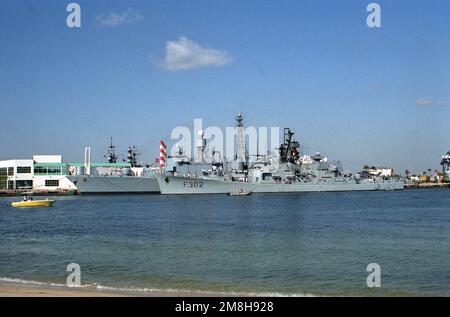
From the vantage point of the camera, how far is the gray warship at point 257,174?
88438mm

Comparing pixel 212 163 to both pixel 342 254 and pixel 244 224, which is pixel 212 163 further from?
pixel 342 254

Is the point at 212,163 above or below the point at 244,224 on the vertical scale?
above

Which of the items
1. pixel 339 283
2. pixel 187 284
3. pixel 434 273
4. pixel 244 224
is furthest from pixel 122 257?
pixel 244 224

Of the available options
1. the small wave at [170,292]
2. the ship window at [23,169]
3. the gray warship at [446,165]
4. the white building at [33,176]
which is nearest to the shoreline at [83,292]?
the small wave at [170,292]

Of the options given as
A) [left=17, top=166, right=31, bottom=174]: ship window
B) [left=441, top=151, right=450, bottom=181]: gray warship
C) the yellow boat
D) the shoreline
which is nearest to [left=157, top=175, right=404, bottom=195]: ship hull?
[left=17, top=166, right=31, bottom=174]: ship window

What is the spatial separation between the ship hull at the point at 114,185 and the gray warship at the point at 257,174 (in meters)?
5.24

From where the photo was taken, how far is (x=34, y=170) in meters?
97.6

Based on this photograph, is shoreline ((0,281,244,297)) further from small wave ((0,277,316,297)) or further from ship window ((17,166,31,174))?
ship window ((17,166,31,174))

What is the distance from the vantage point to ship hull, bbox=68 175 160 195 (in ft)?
306

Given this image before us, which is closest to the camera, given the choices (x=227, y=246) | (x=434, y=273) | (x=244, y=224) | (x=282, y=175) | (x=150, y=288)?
(x=150, y=288)

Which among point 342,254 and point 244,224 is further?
point 244,224

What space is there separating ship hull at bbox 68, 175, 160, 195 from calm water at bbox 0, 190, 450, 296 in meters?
53.4

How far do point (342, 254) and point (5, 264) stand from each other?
1483 cm

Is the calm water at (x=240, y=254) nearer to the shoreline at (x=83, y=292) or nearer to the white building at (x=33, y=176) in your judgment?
the shoreline at (x=83, y=292)
